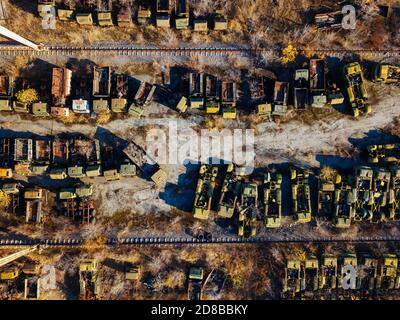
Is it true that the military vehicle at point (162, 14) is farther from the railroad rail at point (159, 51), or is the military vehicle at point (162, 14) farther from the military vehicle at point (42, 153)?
the military vehicle at point (42, 153)

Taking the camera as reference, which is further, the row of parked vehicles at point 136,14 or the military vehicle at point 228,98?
the military vehicle at point 228,98

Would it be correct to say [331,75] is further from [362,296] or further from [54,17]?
[54,17]

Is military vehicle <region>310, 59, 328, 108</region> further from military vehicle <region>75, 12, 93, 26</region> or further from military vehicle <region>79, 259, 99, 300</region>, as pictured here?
military vehicle <region>79, 259, 99, 300</region>

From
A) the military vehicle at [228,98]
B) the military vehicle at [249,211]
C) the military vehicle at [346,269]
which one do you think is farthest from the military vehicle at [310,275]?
the military vehicle at [228,98]

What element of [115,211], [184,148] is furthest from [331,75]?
[115,211]

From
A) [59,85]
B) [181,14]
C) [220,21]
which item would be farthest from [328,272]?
[59,85]

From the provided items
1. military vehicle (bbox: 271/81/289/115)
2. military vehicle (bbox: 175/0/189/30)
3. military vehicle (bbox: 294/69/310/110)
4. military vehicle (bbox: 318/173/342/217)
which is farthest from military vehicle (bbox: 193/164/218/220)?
military vehicle (bbox: 175/0/189/30)
